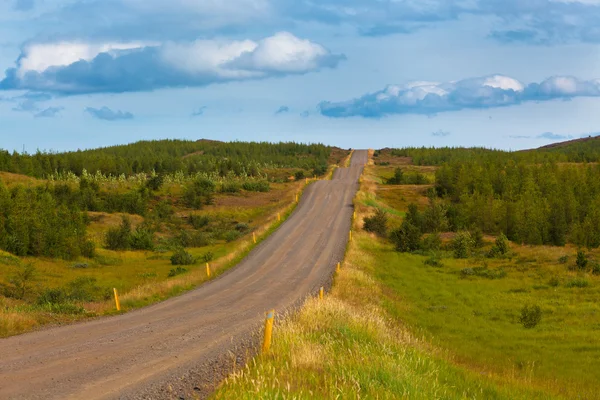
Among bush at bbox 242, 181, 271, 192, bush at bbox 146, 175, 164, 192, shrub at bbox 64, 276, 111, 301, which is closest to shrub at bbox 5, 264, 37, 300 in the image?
shrub at bbox 64, 276, 111, 301

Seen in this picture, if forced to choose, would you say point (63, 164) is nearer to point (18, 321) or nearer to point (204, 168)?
point (204, 168)

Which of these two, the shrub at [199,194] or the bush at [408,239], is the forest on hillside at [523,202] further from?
the shrub at [199,194]

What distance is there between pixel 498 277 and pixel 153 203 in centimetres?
6057

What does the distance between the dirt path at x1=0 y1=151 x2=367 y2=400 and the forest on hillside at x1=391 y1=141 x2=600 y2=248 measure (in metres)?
36.0

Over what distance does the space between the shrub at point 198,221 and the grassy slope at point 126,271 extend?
81.7 inches

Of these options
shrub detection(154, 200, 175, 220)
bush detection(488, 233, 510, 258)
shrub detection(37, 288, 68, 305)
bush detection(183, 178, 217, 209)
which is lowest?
bush detection(488, 233, 510, 258)

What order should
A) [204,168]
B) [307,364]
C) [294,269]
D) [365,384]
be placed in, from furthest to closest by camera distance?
[204,168] < [294,269] < [307,364] < [365,384]

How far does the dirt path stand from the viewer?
429 inches

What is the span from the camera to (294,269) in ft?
115

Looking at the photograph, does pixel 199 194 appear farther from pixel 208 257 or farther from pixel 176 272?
pixel 176 272

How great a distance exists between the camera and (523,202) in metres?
75.1

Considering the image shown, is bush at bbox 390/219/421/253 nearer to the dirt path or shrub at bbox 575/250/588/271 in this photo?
shrub at bbox 575/250/588/271

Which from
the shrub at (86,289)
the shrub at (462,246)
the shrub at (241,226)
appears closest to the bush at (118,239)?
the shrub at (241,226)

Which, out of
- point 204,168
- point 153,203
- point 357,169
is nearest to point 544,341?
point 153,203
